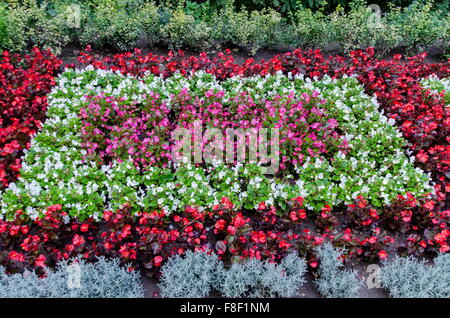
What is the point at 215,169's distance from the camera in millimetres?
4699

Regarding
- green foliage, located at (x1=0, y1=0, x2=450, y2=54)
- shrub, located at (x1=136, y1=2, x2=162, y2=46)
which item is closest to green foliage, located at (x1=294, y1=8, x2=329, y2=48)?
green foliage, located at (x1=0, y1=0, x2=450, y2=54)

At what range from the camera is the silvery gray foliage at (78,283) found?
3625 millimetres

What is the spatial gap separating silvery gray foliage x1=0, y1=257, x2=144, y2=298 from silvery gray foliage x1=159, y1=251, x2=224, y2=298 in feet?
0.86

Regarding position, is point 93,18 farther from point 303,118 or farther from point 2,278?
point 2,278

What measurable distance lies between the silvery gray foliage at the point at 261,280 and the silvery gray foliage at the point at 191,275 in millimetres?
125

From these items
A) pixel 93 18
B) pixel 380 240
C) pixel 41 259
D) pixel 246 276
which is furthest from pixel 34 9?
pixel 380 240

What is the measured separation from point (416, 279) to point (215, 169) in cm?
228

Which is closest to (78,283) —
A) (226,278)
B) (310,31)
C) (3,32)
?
A: (226,278)

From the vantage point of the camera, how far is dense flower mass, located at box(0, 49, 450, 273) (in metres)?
4.11

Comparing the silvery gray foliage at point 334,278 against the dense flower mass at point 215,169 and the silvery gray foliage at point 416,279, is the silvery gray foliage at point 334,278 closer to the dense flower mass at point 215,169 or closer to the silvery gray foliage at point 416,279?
the dense flower mass at point 215,169

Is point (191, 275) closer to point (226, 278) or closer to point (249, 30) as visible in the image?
point (226, 278)

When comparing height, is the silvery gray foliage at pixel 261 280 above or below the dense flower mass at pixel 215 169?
below

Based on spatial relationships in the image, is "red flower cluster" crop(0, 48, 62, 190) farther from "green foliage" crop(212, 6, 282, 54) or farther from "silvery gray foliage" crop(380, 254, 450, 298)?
"silvery gray foliage" crop(380, 254, 450, 298)

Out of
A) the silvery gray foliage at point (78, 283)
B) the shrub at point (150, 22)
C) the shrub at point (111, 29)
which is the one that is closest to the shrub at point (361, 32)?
the shrub at point (150, 22)
